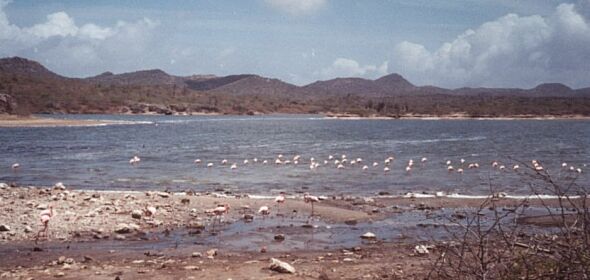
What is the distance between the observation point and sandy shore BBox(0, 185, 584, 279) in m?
10.7

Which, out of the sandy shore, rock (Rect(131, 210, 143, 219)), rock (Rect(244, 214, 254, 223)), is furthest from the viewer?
rock (Rect(244, 214, 254, 223))

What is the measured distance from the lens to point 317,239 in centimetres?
1399

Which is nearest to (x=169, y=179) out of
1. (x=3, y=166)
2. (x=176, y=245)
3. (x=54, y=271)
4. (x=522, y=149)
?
(x=3, y=166)

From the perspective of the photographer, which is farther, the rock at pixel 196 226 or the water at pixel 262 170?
the water at pixel 262 170

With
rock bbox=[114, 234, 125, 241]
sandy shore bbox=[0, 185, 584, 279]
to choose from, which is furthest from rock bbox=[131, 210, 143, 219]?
→ rock bbox=[114, 234, 125, 241]

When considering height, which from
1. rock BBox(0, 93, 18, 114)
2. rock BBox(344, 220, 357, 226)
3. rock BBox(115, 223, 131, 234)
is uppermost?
rock BBox(0, 93, 18, 114)

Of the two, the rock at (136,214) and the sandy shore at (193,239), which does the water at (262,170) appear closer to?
the sandy shore at (193,239)

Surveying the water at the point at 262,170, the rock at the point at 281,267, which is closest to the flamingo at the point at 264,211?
the rock at the point at 281,267

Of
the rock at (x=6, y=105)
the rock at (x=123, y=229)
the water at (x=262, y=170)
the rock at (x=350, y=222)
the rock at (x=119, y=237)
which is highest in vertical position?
the rock at (x=6, y=105)

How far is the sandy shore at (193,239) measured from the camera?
35.2 feet

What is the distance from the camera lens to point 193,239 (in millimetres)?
13750

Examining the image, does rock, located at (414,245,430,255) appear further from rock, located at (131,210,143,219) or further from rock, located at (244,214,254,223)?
rock, located at (131,210,143,219)

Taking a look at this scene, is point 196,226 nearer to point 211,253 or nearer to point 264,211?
point 264,211

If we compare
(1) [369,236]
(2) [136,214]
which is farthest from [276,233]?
(2) [136,214]
